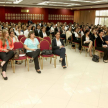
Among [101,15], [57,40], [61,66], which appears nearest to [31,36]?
[57,40]

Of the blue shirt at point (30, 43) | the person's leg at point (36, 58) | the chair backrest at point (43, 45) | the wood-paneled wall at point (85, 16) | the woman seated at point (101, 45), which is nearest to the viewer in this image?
the person's leg at point (36, 58)

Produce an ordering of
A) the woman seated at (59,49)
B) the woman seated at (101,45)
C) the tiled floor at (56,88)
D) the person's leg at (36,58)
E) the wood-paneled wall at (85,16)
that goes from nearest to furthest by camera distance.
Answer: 1. the tiled floor at (56,88)
2. the person's leg at (36,58)
3. the woman seated at (59,49)
4. the woman seated at (101,45)
5. the wood-paneled wall at (85,16)

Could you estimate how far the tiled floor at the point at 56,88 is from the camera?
374 cm

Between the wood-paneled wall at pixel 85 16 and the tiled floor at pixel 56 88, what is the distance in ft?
61.5

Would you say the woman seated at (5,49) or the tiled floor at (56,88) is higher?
the woman seated at (5,49)

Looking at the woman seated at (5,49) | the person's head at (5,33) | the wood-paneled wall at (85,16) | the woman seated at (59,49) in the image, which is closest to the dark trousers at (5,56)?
the woman seated at (5,49)

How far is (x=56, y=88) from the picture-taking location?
4551mm

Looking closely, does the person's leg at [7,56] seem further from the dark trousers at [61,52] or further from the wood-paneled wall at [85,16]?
the wood-paneled wall at [85,16]

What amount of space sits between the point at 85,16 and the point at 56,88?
73.6 feet

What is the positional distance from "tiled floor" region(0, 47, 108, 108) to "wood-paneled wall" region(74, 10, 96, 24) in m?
18.8

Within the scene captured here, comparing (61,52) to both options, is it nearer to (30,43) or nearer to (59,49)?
(59,49)

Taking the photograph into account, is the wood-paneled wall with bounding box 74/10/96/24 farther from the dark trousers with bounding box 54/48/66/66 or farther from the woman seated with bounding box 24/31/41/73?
the woman seated with bounding box 24/31/41/73

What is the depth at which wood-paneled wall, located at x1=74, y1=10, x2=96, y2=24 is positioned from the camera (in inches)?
940

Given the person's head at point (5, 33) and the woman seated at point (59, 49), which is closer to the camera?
the person's head at point (5, 33)
